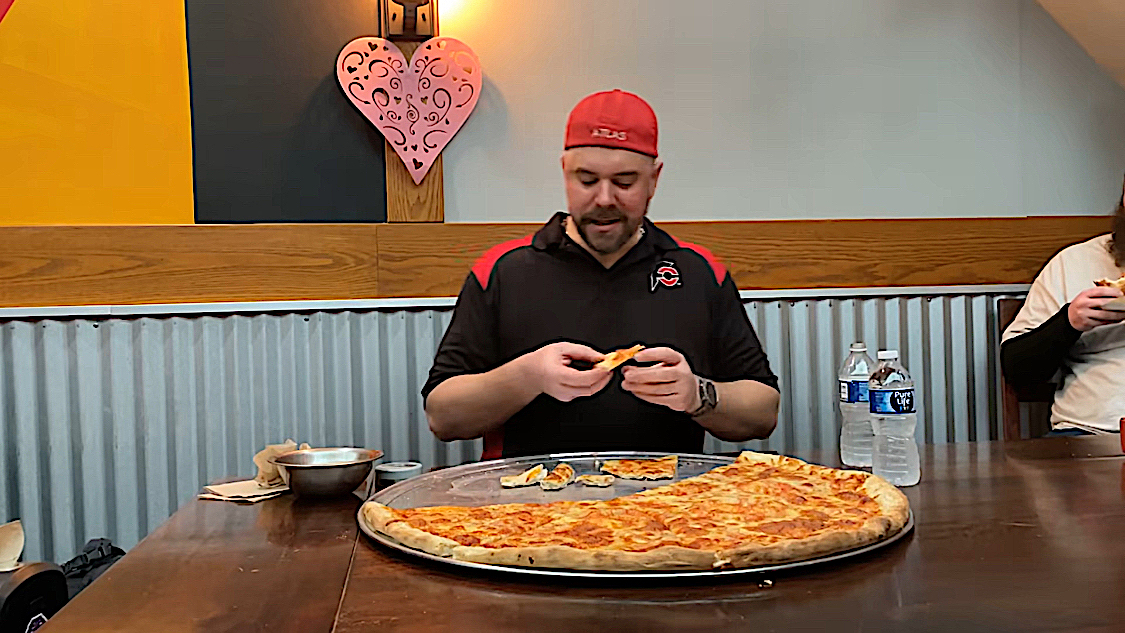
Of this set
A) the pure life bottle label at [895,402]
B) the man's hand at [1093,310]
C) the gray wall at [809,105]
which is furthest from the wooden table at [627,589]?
the gray wall at [809,105]

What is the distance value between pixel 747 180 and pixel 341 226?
130cm

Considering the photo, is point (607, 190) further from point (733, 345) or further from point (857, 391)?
point (857, 391)

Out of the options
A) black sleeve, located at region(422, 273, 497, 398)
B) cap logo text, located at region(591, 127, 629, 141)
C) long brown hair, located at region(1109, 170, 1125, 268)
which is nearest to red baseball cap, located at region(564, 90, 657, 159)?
cap logo text, located at region(591, 127, 629, 141)

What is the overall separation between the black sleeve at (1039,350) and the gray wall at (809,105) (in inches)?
29.2

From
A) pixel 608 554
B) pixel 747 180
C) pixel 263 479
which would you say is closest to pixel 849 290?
pixel 747 180

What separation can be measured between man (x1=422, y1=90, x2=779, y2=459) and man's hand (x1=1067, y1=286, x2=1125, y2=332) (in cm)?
95

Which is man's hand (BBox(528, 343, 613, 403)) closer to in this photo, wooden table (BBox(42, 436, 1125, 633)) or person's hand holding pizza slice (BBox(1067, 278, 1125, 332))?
wooden table (BBox(42, 436, 1125, 633))

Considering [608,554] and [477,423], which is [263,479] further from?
[608,554]

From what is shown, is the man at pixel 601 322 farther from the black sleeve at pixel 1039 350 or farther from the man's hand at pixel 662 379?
the black sleeve at pixel 1039 350

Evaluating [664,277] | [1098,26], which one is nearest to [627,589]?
[664,277]

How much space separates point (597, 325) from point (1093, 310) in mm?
1328

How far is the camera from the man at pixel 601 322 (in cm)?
210

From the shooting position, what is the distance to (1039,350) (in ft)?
9.16

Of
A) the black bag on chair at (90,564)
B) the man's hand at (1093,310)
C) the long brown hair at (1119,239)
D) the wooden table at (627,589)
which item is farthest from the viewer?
the long brown hair at (1119,239)
